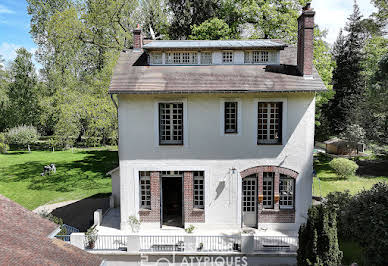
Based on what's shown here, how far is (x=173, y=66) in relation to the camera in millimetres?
14469

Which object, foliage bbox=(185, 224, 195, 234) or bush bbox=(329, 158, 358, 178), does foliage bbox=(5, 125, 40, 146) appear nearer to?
foliage bbox=(185, 224, 195, 234)

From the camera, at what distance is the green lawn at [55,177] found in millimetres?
22109

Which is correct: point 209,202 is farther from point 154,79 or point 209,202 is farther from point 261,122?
point 154,79

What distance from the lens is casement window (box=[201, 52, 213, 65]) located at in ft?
47.8

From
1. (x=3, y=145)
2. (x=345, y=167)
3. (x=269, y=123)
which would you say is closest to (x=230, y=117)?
(x=269, y=123)

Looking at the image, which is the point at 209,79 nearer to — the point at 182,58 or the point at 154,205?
the point at 182,58

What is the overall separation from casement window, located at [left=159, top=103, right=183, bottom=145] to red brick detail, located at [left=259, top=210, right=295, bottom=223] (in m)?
5.60

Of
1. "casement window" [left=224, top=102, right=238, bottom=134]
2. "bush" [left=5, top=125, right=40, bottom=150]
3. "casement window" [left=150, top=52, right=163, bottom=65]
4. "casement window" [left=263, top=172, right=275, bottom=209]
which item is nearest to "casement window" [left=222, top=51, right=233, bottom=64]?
"casement window" [left=224, top=102, right=238, bottom=134]

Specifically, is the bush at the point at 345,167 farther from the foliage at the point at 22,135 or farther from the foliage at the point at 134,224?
the foliage at the point at 22,135

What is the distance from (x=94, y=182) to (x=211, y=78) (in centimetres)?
1822

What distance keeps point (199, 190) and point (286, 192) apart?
176 inches

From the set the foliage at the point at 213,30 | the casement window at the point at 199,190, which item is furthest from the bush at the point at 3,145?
the casement window at the point at 199,190

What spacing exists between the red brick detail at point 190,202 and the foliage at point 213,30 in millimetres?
16082

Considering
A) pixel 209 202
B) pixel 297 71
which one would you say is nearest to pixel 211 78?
pixel 297 71
